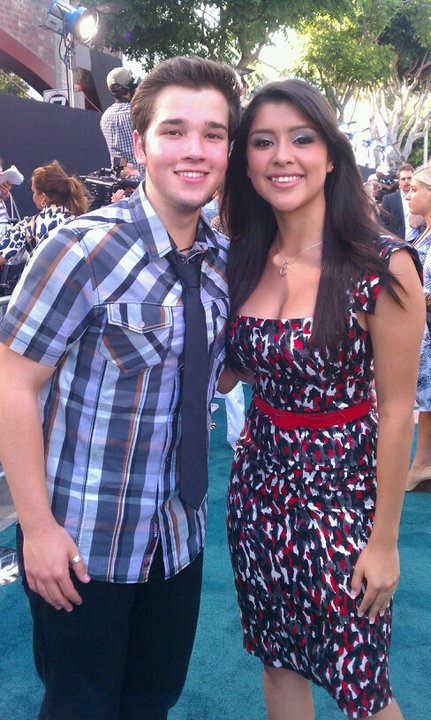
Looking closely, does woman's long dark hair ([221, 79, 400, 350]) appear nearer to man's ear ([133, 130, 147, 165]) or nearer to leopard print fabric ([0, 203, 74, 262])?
man's ear ([133, 130, 147, 165])

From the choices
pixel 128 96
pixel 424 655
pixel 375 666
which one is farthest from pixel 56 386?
pixel 128 96

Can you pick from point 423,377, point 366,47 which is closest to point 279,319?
point 423,377

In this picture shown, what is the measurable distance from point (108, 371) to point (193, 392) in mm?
201

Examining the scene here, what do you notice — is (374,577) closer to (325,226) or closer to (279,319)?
(279,319)

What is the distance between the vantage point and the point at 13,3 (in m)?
18.3

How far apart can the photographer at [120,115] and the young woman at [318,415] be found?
420cm

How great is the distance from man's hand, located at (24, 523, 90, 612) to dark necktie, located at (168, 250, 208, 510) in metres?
0.29

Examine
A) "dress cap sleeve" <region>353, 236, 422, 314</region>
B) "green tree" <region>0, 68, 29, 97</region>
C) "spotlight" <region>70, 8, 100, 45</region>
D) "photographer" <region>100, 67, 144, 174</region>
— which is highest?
"green tree" <region>0, 68, 29, 97</region>

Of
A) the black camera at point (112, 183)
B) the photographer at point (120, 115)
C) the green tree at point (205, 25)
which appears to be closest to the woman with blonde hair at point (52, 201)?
the black camera at point (112, 183)

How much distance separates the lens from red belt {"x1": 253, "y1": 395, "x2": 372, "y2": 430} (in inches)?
71.3

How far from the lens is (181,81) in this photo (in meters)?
1.68

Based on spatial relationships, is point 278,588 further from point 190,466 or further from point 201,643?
point 201,643

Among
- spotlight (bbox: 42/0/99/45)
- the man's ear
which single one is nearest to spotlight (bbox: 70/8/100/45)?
spotlight (bbox: 42/0/99/45)

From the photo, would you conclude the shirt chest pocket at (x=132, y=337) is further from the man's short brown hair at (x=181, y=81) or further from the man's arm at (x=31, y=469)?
the man's short brown hair at (x=181, y=81)
